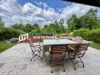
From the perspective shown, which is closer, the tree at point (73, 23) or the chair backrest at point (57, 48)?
the chair backrest at point (57, 48)

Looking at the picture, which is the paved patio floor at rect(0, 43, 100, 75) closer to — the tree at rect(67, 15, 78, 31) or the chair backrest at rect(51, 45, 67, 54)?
the chair backrest at rect(51, 45, 67, 54)

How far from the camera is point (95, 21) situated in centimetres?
1385

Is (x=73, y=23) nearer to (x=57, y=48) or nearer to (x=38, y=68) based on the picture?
(x=57, y=48)

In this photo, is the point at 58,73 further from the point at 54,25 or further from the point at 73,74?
the point at 54,25

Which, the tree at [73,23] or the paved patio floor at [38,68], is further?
the tree at [73,23]

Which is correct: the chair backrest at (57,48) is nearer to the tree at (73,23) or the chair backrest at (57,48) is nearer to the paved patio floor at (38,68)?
the paved patio floor at (38,68)

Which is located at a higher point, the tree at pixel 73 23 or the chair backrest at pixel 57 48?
the tree at pixel 73 23

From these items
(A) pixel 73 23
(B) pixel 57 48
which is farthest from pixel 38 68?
(A) pixel 73 23

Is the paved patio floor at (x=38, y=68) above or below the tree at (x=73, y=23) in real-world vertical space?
below

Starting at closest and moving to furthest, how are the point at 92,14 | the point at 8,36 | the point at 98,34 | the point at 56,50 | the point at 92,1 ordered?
the point at 92,1
the point at 56,50
the point at 98,34
the point at 8,36
the point at 92,14

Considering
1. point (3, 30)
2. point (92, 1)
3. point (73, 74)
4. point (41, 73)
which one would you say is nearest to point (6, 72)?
point (41, 73)

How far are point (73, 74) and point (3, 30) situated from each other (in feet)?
26.5

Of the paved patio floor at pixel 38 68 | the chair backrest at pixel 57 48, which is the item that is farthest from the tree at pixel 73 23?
the chair backrest at pixel 57 48

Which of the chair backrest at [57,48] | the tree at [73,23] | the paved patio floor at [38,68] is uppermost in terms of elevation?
the tree at [73,23]
